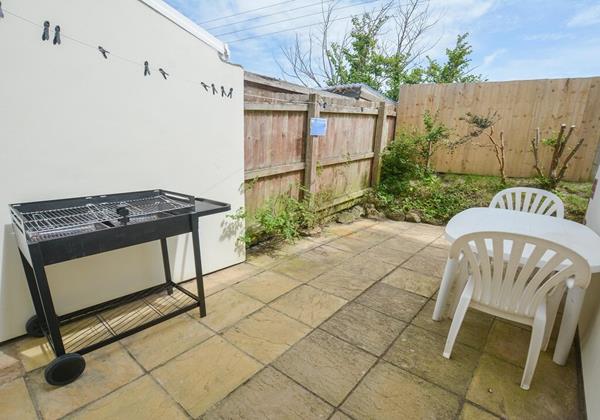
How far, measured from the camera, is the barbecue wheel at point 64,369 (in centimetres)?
159

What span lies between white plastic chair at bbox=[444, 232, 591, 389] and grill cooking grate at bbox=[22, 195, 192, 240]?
6.26ft

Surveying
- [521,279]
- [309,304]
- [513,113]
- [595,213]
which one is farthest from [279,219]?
[513,113]

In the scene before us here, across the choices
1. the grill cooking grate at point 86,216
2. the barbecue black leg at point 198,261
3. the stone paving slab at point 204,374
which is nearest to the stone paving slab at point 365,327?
the stone paving slab at point 204,374

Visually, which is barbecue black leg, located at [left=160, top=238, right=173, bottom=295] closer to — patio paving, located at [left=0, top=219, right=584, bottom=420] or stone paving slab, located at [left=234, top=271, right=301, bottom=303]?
patio paving, located at [left=0, top=219, right=584, bottom=420]

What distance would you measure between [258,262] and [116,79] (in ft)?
6.93

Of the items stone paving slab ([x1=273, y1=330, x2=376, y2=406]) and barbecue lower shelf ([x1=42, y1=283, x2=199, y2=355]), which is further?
barbecue lower shelf ([x1=42, y1=283, x2=199, y2=355])

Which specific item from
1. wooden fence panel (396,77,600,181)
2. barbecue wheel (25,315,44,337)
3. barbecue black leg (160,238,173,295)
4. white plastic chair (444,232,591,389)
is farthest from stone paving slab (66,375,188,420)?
wooden fence panel (396,77,600,181)

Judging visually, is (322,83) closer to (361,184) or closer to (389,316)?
(361,184)

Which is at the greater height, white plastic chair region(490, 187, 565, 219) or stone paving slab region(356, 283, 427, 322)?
white plastic chair region(490, 187, 565, 219)

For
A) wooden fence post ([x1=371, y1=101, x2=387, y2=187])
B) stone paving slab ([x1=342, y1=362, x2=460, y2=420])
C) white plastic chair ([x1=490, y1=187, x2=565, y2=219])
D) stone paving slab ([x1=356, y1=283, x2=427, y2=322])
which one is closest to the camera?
stone paving slab ([x1=342, y1=362, x2=460, y2=420])

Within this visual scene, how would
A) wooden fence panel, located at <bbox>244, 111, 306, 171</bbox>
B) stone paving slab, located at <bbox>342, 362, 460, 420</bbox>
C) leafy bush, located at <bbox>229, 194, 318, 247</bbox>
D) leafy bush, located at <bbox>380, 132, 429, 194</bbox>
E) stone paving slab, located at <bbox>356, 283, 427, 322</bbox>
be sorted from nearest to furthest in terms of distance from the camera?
stone paving slab, located at <bbox>342, 362, 460, 420</bbox>
stone paving slab, located at <bbox>356, 283, 427, 322</bbox>
wooden fence panel, located at <bbox>244, 111, 306, 171</bbox>
leafy bush, located at <bbox>229, 194, 318, 247</bbox>
leafy bush, located at <bbox>380, 132, 429, 194</bbox>

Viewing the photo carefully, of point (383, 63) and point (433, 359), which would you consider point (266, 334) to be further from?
point (383, 63)

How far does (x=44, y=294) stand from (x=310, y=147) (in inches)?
127

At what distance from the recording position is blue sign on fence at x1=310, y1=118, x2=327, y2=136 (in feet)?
13.0
